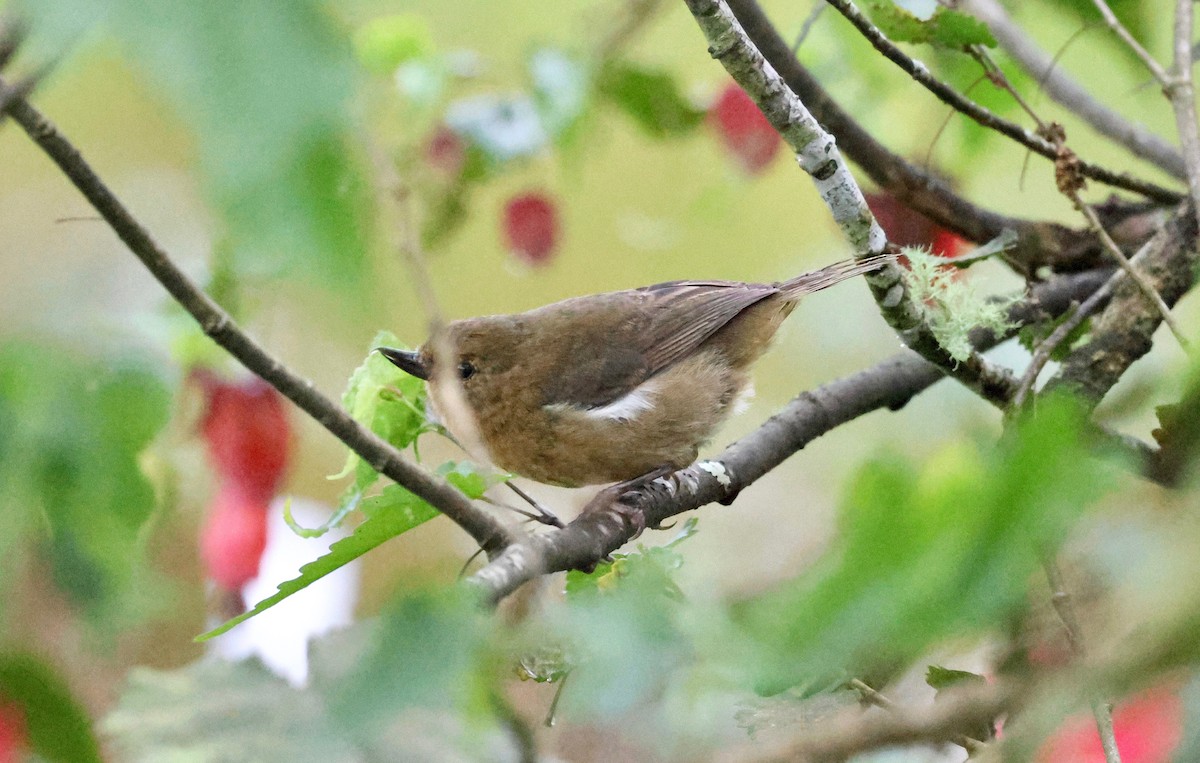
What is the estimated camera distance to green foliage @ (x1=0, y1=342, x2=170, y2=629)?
109 cm

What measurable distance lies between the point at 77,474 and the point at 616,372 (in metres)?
1.55

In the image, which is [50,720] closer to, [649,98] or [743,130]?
[649,98]

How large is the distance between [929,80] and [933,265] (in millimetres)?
310

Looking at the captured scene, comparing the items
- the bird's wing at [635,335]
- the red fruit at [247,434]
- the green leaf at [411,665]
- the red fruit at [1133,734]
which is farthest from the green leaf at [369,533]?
the bird's wing at [635,335]

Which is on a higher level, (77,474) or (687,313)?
(77,474)

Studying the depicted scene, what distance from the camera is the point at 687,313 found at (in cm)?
279

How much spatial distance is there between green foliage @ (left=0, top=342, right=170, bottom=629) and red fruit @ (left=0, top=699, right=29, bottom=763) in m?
0.48

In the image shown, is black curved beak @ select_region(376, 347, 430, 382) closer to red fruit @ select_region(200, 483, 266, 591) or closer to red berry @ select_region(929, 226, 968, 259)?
red fruit @ select_region(200, 483, 266, 591)

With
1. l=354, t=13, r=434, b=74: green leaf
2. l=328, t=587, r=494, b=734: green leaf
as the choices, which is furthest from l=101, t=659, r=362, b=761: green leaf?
l=354, t=13, r=434, b=74: green leaf

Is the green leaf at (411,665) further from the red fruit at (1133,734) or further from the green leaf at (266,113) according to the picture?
the red fruit at (1133,734)

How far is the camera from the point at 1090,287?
7.22ft

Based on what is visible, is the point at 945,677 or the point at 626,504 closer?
the point at 945,677

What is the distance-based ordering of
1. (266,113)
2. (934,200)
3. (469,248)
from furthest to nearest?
(469,248) → (934,200) → (266,113)

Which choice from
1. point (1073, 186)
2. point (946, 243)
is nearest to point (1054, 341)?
point (1073, 186)
